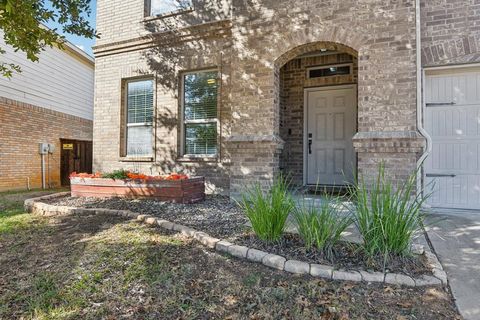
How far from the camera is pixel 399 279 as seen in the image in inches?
84.5

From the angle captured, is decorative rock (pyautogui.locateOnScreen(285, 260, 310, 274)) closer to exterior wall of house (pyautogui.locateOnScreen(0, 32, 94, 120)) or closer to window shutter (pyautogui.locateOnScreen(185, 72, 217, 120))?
window shutter (pyautogui.locateOnScreen(185, 72, 217, 120))

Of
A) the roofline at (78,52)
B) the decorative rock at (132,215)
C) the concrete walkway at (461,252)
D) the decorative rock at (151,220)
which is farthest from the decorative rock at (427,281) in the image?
the roofline at (78,52)

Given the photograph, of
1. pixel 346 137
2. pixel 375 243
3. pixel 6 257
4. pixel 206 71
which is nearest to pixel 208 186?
pixel 206 71

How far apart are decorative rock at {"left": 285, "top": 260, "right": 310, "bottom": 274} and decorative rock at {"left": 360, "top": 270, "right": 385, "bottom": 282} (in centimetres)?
41

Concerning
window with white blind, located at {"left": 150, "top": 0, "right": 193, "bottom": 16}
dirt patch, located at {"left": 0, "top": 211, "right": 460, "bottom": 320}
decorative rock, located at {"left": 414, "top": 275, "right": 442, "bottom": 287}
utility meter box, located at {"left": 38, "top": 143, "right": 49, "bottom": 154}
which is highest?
window with white blind, located at {"left": 150, "top": 0, "right": 193, "bottom": 16}

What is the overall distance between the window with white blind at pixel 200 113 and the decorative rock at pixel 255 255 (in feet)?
12.0

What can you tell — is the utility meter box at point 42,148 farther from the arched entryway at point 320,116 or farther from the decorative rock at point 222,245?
the decorative rock at point 222,245

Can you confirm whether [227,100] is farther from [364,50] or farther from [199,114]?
[364,50]

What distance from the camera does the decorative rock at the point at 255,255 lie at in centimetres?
254

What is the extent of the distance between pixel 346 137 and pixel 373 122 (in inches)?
75.2

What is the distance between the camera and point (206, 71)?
6.25 m

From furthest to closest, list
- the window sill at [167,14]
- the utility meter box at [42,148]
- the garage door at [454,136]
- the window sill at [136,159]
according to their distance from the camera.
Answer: the utility meter box at [42,148]
the window sill at [136,159]
the window sill at [167,14]
the garage door at [454,136]

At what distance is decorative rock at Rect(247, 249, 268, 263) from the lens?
2.54 metres

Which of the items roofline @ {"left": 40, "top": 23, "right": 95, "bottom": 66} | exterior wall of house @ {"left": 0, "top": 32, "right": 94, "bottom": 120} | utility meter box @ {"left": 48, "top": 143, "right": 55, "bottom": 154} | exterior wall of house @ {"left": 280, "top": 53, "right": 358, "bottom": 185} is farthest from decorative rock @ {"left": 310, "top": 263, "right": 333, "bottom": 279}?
roofline @ {"left": 40, "top": 23, "right": 95, "bottom": 66}
